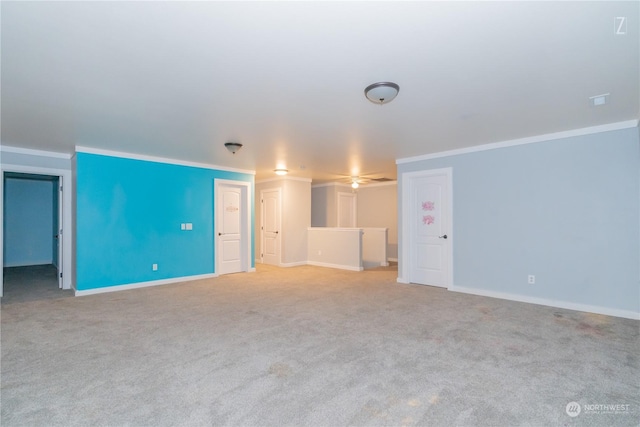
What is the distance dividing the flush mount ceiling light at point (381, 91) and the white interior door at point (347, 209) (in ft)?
23.8

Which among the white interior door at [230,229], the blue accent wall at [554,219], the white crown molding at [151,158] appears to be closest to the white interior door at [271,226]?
the white interior door at [230,229]

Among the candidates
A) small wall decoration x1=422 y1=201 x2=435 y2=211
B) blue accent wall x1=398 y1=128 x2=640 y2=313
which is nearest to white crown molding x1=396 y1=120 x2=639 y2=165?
blue accent wall x1=398 y1=128 x2=640 y2=313

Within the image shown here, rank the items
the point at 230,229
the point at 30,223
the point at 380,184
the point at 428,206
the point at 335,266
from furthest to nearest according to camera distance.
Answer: the point at 380,184 → the point at 30,223 → the point at 335,266 → the point at 230,229 → the point at 428,206

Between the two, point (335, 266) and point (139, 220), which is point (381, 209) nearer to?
point (335, 266)

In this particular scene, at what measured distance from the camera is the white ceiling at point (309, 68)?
1868 millimetres

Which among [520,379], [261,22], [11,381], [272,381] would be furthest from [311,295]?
[261,22]

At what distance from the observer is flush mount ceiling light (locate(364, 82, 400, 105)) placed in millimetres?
2746

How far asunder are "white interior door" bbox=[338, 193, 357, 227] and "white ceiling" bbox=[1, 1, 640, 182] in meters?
5.80

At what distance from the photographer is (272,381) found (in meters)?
2.39

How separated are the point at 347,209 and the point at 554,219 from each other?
654 cm

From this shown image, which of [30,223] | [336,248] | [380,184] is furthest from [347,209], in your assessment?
[30,223]

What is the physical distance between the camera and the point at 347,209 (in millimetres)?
10516

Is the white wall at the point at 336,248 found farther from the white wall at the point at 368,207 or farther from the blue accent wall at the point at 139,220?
the blue accent wall at the point at 139,220

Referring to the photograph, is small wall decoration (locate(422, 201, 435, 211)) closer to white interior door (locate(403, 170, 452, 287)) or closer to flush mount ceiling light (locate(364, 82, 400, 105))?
white interior door (locate(403, 170, 452, 287))
